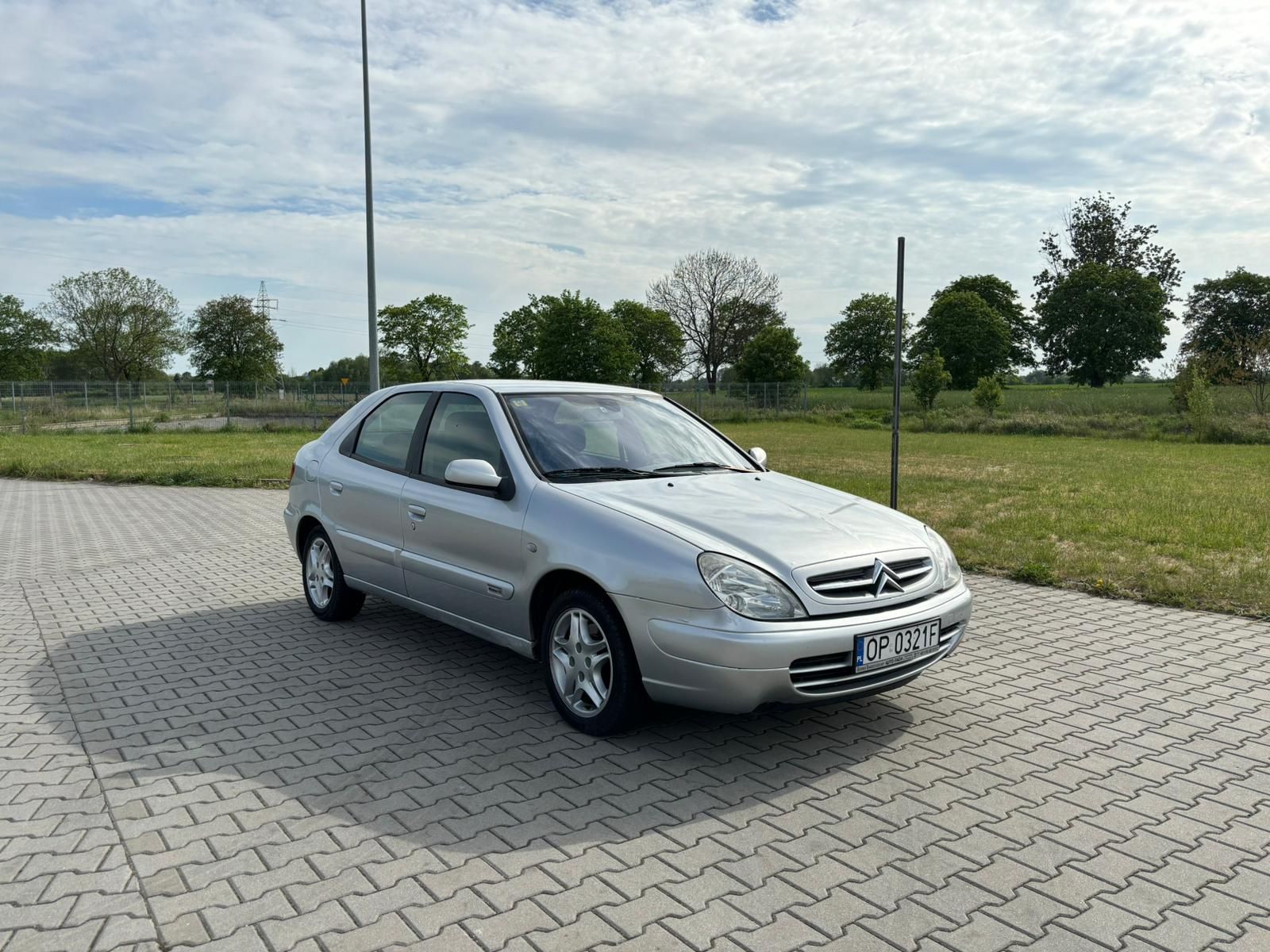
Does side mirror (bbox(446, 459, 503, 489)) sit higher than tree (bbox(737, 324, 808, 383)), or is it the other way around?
tree (bbox(737, 324, 808, 383))

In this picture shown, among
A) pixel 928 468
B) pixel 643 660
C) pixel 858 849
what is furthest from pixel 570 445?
pixel 928 468

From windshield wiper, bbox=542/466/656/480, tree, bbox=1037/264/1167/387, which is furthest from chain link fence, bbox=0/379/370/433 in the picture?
tree, bbox=1037/264/1167/387

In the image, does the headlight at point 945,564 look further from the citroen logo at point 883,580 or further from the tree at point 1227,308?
the tree at point 1227,308

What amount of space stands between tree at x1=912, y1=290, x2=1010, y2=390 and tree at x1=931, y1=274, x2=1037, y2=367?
4.90 m

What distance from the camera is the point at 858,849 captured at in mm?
3395

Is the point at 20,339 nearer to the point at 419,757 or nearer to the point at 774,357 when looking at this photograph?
the point at 774,357

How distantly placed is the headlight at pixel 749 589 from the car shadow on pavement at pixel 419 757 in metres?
0.71

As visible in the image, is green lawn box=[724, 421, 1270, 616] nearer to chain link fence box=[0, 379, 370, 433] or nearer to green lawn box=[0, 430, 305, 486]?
green lawn box=[0, 430, 305, 486]

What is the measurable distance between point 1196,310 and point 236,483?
7677 cm

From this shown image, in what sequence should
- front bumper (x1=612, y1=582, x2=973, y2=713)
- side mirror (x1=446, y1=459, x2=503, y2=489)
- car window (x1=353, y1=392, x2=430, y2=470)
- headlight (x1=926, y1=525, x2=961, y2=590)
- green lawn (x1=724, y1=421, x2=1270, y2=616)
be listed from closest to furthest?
front bumper (x1=612, y1=582, x2=973, y2=713)
headlight (x1=926, y1=525, x2=961, y2=590)
side mirror (x1=446, y1=459, x2=503, y2=489)
car window (x1=353, y1=392, x2=430, y2=470)
green lawn (x1=724, y1=421, x2=1270, y2=616)

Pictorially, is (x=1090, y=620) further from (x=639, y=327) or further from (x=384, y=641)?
(x=639, y=327)

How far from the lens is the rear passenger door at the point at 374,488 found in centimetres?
570

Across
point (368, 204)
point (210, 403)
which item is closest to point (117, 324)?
point (210, 403)

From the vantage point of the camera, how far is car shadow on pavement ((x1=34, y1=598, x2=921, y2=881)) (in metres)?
3.54
